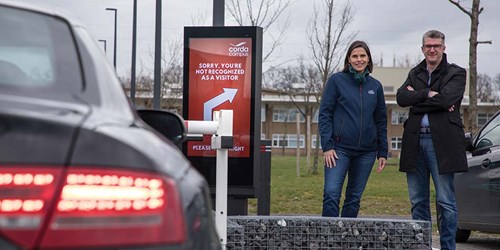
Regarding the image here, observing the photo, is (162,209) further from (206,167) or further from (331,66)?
(331,66)

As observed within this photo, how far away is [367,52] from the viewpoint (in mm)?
6773

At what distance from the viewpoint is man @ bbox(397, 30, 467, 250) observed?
6398mm

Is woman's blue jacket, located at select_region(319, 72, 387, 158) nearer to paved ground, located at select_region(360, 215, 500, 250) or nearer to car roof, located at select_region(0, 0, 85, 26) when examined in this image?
paved ground, located at select_region(360, 215, 500, 250)

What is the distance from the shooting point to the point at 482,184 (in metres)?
8.21

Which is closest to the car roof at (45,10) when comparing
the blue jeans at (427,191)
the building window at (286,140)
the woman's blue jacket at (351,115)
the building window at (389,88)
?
the woman's blue jacket at (351,115)

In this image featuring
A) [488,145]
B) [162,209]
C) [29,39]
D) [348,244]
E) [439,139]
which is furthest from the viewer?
[488,145]

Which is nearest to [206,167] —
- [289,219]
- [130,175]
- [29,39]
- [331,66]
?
[289,219]

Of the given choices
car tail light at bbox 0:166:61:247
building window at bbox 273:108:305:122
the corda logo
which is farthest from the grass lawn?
building window at bbox 273:108:305:122

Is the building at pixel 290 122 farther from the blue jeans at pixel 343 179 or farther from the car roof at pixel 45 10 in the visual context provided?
the car roof at pixel 45 10

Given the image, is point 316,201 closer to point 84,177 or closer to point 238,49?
point 238,49

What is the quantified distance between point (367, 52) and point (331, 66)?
18723 mm

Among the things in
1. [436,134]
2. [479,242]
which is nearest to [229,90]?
[436,134]

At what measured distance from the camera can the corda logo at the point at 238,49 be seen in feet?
29.0

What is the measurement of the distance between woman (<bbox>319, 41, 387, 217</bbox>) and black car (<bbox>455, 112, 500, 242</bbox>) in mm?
1818
